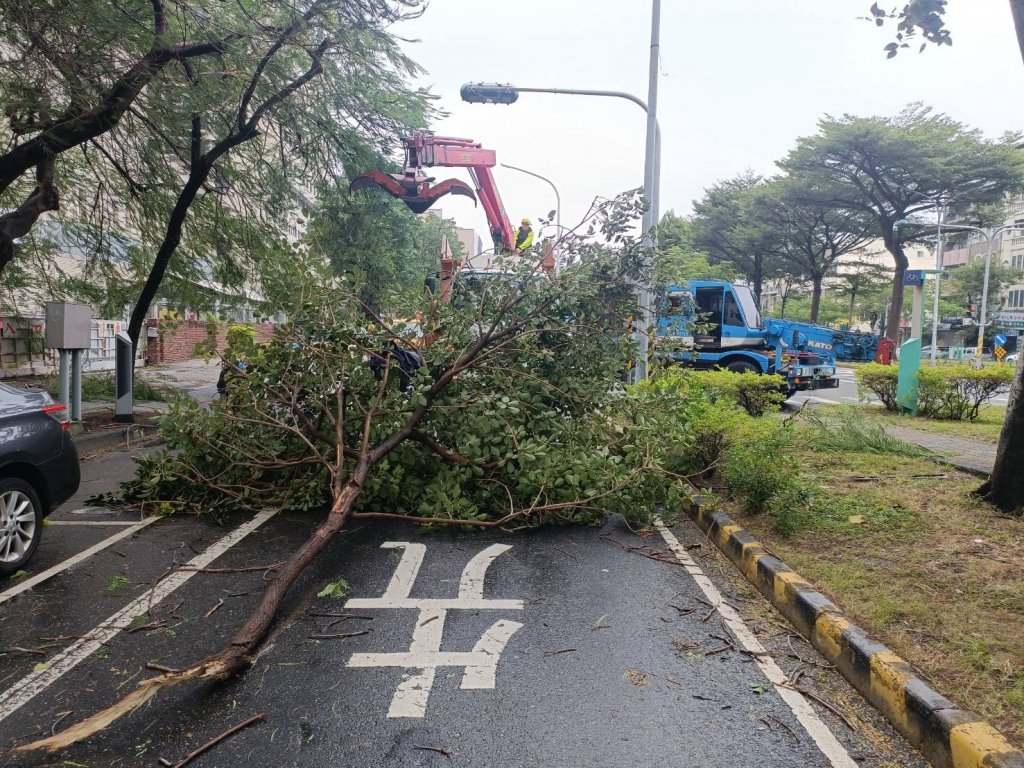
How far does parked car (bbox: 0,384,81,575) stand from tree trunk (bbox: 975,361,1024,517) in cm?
709

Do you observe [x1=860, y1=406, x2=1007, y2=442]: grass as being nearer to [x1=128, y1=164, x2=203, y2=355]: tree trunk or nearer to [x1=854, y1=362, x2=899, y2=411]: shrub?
[x1=854, y1=362, x2=899, y2=411]: shrub

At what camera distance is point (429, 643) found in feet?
12.3

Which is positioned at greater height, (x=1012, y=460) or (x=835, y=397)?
(x=1012, y=460)

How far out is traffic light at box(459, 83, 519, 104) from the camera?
1309 cm

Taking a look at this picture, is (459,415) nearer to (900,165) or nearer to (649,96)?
(649,96)

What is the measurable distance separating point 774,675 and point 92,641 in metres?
3.45

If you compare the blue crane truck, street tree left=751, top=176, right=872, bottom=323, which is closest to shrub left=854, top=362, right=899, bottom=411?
the blue crane truck

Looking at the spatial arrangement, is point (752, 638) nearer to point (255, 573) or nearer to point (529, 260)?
point (255, 573)

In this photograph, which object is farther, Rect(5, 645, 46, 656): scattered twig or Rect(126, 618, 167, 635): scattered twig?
Rect(126, 618, 167, 635): scattered twig

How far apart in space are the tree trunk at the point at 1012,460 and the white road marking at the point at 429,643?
4.16m

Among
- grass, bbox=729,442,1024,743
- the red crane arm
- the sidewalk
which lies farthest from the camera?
the red crane arm

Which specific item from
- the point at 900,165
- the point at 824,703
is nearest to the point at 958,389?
the point at 824,703

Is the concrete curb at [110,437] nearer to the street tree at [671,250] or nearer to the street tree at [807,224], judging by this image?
the street tree at [671,250]

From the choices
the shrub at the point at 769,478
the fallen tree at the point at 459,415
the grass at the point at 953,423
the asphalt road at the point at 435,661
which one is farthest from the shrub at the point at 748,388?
the asphalt road at the point at 435,661
